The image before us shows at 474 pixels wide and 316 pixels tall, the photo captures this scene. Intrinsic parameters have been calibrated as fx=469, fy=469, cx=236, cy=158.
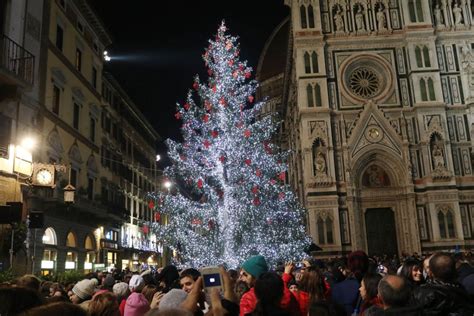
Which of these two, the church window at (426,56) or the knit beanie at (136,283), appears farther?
the church window at (426,56)

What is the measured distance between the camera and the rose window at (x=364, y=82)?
36.3m

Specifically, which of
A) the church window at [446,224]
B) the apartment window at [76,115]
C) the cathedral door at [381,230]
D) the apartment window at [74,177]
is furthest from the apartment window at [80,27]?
the church window at [446,224]

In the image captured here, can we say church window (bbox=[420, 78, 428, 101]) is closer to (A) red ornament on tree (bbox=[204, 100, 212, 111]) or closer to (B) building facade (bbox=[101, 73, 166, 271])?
Answer: (A) red ornament on tree (bbox=[204, 100, 212, 111])

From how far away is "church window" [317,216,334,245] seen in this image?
32.7 meters

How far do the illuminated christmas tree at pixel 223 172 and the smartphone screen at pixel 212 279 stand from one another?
15.8 metres

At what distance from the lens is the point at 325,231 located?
108ft

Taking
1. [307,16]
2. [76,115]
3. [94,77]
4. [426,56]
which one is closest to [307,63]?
[307,16]

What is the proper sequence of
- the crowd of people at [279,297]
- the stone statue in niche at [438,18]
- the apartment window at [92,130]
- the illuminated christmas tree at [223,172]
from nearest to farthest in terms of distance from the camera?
the crowd of people at [279,297]
the illuminated christmas tree at [223,172]
the apartment window at [92,130]
the stone statue in niche at [438,18]

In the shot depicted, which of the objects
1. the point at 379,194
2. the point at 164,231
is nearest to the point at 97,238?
the point at 164,231

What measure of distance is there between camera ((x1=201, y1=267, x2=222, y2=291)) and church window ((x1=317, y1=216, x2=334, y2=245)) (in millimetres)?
29170

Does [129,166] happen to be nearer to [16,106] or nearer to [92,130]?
[92,130]

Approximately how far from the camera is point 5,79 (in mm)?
16422

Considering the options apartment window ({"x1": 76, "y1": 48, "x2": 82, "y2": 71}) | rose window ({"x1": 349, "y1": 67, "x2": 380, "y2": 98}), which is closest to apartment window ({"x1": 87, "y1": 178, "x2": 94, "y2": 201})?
apartment window ({"x1": 76, "y1": 48, "x2": 82, "y2": 71})

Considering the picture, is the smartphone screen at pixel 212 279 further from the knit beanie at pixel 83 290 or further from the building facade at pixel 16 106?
the building facade at pixel 16 106
